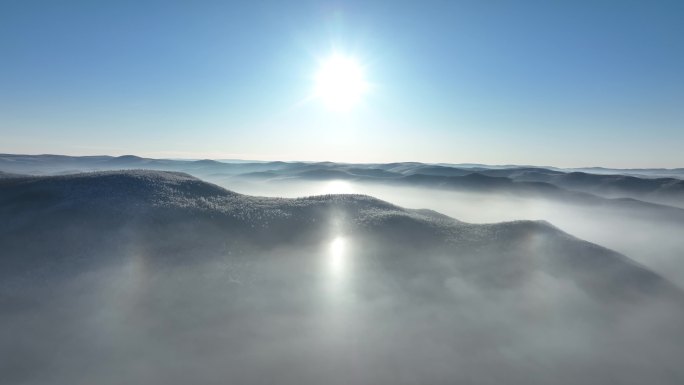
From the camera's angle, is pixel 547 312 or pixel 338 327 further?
pixel 547 312

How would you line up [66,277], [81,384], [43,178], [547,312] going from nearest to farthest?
[81,384] < [66,277] < [547,312] < [43,178]

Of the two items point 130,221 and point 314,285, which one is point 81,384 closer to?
point 314,285

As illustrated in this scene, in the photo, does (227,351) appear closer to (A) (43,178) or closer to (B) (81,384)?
(B) (81,384)

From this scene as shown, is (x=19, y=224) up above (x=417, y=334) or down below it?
above

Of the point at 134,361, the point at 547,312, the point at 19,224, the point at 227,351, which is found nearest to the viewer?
the point at 134,361

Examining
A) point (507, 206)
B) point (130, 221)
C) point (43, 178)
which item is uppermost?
point (43, 178)

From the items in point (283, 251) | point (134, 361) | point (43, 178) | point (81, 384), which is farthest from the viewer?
point (43, 178)

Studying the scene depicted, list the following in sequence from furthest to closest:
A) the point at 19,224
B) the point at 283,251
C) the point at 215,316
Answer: the point at 283,251, the point at 19,224, the point at 215,316

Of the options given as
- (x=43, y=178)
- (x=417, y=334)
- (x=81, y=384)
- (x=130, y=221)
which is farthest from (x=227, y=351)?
(x=43, y=178)

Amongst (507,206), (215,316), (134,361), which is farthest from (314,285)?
(507,206)
